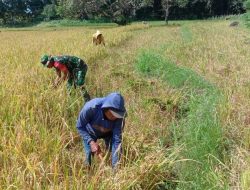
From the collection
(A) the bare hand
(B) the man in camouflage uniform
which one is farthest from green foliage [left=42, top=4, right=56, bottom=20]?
(A) the bare hand

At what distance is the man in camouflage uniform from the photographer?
622 cm

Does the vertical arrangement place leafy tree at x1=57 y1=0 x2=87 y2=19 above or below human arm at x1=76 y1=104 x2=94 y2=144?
below

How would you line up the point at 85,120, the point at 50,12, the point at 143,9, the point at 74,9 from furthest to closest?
the point at 50,12
the point at 143,9
the point at 74,9
the point at 85,120

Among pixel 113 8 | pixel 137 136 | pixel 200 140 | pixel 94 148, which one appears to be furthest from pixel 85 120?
pixel 113 8

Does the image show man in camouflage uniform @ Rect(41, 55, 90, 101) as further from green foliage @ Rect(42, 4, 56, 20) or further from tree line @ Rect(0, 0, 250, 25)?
green foliage @ Rect(42, 4, 56, 20)

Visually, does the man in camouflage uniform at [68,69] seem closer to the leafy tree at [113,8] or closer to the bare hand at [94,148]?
the bare hand at [94,148]

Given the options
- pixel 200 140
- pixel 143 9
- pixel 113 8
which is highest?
pixel 200 140

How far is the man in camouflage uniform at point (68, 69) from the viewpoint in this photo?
245 inches

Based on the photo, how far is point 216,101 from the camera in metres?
5.74

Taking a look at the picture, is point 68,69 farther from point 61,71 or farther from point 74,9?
point 74,9

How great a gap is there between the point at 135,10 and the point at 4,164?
51.4 metres

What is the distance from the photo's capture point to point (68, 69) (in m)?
6.69

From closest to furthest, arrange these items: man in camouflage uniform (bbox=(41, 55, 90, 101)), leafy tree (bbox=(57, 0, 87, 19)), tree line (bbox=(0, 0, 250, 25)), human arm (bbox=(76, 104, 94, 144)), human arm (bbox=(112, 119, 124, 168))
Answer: human arm (bbox=(112, 119, 124, 168)) → human arm (bbox=(76, 104, 94, 144)) → man in camouflage uniform (bbox=(41, 55, 90, 101)) → tree line (bbox=(0, 0, 250, 25)) → leafy tree (bbox=(57, 0, 87, 19))

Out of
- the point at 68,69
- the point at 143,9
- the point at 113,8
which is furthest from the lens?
the point at 143,9
